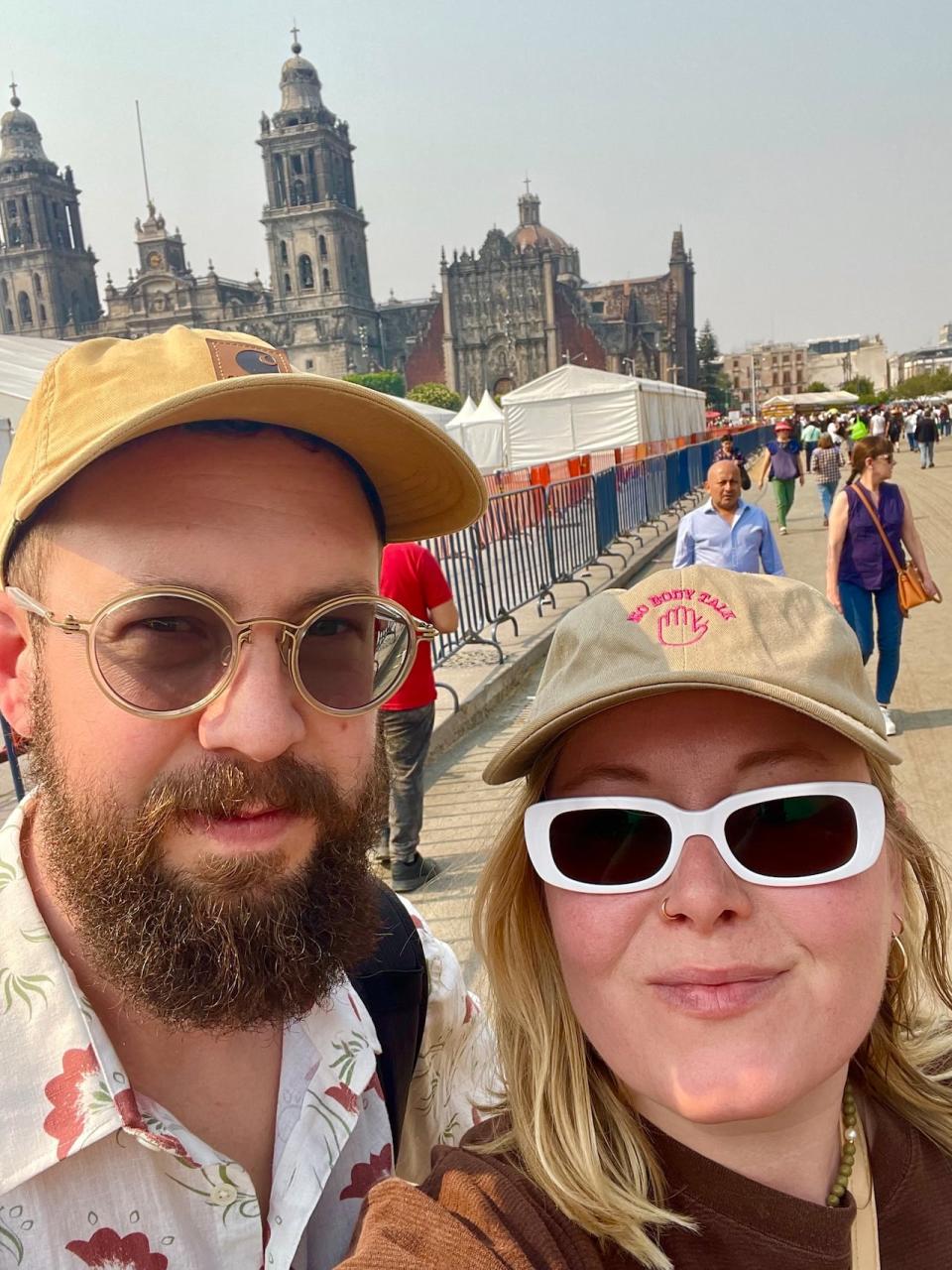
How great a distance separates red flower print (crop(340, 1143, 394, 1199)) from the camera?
1.36m

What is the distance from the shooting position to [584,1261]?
107 centimetres

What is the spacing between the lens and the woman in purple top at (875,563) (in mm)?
6047

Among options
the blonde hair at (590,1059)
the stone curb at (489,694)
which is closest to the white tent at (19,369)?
the stone curb at (489,694)

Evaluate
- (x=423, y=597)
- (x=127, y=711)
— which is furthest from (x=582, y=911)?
(x=423, y=597)

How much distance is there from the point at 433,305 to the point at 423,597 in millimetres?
102197

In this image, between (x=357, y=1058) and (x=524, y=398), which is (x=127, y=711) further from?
(x=524, y=398)

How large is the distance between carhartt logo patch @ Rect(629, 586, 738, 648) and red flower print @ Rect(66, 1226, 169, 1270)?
3.10 feet

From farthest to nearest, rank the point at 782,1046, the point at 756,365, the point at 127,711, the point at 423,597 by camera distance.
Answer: the point at 756,365, the point at 423,597, the point at 127,711, the point at 782,1046

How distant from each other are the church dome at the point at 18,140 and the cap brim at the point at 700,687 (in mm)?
124663

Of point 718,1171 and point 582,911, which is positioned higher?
point 582,911

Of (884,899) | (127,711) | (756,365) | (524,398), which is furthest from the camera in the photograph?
(756,365)

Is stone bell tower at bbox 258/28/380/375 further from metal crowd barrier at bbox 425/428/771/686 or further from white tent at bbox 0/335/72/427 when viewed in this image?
white tent at bbox 0/335/72/427

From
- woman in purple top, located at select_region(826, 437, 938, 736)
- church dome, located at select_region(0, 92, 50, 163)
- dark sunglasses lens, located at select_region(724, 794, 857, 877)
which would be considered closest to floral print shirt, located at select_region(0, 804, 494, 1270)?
dark sunglasses lens, located at select_region(724, 794, 857, 877)

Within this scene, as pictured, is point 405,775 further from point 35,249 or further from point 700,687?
point 35,249
